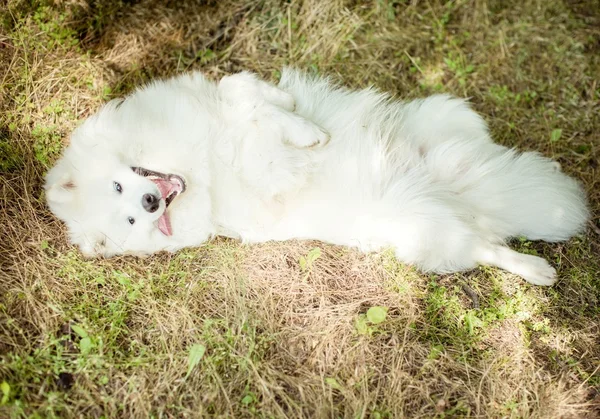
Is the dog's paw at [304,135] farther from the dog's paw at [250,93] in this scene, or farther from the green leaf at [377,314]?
the green leaf at [377,314]

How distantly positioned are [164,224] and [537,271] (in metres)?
Answer: 2.46

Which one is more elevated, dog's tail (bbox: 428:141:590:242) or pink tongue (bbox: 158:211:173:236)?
dog's tail (bbox: 428:141:590:242)

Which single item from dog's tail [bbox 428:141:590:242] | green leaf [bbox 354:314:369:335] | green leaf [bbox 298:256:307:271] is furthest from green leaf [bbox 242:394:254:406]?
dog's tail [bbox 428:141:590:242]

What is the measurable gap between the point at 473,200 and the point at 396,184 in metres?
0.56

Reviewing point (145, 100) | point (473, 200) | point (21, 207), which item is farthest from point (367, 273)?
point (21, 207)

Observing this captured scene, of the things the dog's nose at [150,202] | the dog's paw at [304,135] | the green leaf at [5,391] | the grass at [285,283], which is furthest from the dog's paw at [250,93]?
the green leaf at [5,391]

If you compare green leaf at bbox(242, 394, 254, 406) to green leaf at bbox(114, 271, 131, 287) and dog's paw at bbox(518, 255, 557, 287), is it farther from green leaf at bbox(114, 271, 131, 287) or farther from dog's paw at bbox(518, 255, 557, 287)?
dog's paw at bbox(518, 255, 557, 287)

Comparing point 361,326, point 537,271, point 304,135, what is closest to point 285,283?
point 361,326

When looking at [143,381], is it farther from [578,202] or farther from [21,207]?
[578,202]

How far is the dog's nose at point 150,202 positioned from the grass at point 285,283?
23.1 inches

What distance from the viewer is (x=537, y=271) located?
337 centimetres

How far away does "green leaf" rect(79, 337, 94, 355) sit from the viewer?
2.96 metres

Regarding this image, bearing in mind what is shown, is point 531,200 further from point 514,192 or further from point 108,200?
point 108,200

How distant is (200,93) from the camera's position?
3293 mm
